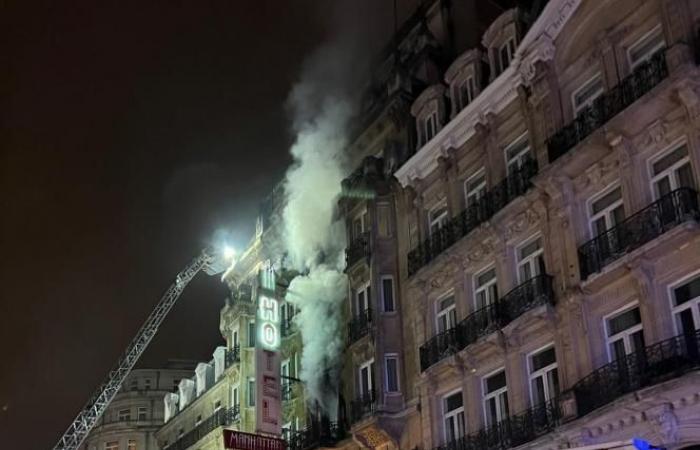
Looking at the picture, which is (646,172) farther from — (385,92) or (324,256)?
(324,256)

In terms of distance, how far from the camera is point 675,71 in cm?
2253

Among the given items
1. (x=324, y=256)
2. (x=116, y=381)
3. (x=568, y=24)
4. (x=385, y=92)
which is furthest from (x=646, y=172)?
(x=116, y=381)

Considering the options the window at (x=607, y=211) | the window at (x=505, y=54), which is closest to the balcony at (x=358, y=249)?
the window at (x=505, y=54)

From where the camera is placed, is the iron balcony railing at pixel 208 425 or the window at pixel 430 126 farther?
the iron balcony railing at pixel 208 425

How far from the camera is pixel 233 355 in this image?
48469 millimetres

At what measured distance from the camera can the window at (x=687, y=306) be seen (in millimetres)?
Result: 21625

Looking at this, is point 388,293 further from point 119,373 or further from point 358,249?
point 119,373

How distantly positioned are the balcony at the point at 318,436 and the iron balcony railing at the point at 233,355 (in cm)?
1052

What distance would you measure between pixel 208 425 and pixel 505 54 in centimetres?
2850

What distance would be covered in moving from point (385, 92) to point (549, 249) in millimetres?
13670

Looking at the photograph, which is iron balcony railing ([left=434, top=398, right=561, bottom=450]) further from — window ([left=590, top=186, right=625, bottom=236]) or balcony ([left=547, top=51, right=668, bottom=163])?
balcony ([left=547, top=51, right=668, bottom=163])

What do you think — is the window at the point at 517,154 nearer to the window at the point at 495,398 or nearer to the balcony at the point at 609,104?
the balcony at the point at 609,104

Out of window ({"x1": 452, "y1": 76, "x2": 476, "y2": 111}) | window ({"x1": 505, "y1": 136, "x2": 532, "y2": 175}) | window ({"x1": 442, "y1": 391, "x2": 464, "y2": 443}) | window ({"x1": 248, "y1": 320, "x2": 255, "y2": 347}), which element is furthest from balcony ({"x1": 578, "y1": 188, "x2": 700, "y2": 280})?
window ({"x1": 248, "y1": 320, "x2": 255, "y2": 347})

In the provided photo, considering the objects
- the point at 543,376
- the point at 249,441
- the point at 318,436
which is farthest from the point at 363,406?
the point at 543,376
